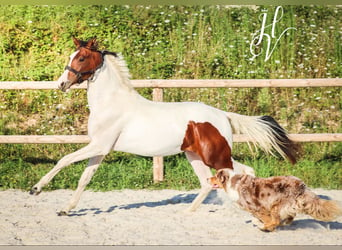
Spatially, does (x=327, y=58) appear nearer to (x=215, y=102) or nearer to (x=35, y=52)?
(x=215, y=102)

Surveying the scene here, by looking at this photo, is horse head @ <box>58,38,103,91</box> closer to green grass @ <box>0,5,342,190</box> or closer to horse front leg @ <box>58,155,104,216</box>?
horse front leg @ <box>58,155,104,216</box>

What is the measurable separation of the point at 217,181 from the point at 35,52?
3043 millimetres

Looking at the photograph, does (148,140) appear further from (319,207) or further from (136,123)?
(319,207)

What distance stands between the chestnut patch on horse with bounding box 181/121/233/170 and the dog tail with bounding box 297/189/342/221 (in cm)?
78

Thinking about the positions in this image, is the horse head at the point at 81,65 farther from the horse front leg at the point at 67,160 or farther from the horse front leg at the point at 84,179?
the horse front leg at the point at 84,179

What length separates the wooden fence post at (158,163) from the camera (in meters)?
6.16

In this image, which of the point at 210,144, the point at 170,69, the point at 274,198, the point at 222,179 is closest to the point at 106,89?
the point at 210,144

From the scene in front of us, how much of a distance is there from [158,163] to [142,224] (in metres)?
1.38

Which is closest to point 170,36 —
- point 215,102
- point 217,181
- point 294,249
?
point 215,102

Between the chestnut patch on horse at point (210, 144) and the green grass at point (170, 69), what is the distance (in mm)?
1216

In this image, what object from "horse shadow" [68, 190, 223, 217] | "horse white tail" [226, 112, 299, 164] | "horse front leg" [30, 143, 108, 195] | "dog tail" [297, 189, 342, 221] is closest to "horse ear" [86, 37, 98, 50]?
"horse front leg" [30, 143, 108, 195]

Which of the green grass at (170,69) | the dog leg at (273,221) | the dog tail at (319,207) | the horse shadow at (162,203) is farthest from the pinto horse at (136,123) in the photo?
the green grass at (170,69)

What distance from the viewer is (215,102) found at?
21.5 ft

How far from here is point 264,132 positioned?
16.7 ft
